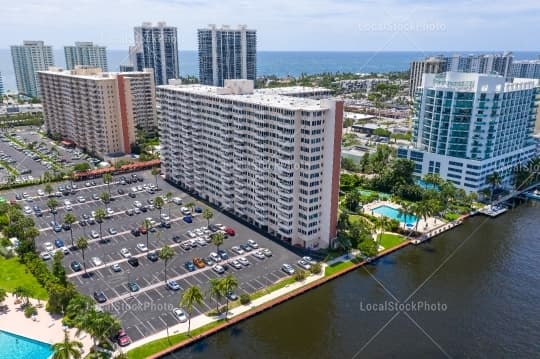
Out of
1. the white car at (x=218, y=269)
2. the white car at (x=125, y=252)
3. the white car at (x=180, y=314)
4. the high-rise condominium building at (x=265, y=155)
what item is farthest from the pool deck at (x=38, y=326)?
the high-rise condominium building at (x=265, y=155)

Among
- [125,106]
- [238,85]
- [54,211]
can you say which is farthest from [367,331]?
[125,106]

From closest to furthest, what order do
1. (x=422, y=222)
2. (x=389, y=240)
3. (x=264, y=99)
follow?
(x=389, y=240) < (x=264, y=99) < (x=422, y=222)

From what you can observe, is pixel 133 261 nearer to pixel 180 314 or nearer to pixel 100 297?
pixel 100 297

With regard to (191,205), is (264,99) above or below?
above

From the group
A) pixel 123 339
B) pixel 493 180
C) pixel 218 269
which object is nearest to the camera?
pixel 123 339

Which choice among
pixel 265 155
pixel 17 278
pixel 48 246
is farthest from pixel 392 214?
pixel 17 278

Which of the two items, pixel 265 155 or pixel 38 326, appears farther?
pixel 265 155

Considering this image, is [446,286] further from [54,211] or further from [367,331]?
[54,211]

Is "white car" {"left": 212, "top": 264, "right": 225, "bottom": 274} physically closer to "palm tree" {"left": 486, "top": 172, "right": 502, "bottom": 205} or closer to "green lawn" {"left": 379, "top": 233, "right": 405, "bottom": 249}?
"green lawn" {"left": 379, "top": 233, "right": 405, "bottom": 249}
